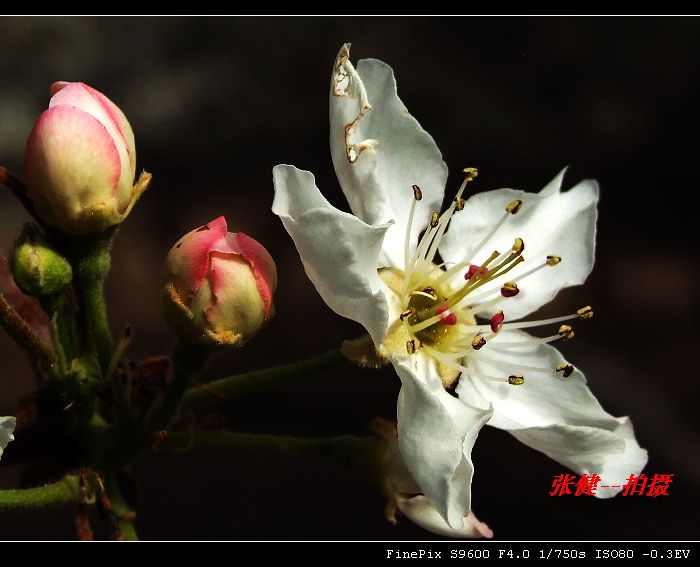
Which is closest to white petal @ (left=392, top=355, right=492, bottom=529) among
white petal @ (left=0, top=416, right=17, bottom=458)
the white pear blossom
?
the white pear blossom

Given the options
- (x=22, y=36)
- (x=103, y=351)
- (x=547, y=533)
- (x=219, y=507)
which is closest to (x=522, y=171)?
(x=547, y=533)

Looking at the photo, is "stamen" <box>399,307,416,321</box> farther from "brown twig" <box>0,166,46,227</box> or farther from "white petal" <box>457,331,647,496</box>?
"brown twig" <box>0,166,46,227</box>

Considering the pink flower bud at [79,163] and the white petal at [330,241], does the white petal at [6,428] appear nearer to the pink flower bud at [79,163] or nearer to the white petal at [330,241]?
the pink flower bud at [79,163]

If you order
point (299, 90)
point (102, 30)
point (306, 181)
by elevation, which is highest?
point (306, 181)

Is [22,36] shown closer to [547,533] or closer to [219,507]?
[219,507]

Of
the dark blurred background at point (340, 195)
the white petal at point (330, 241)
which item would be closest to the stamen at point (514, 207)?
the white petal at point (330, 241)

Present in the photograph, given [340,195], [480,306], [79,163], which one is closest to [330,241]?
[79,163]
